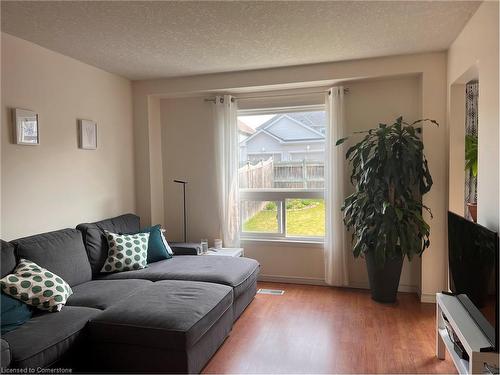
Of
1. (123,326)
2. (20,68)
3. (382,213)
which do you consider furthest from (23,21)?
(382,213)

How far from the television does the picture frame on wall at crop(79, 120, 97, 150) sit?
3.28 metres

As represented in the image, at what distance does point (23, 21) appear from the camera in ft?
8.16

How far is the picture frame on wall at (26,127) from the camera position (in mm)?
2747

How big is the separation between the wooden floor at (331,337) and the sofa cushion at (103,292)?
2.66 feet

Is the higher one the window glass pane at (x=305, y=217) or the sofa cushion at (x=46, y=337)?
the window glass pane at (x=305, y=217)

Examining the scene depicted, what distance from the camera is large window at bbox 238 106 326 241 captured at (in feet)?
13.3

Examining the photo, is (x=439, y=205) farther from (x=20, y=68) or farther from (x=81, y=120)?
(x=20, y=68)

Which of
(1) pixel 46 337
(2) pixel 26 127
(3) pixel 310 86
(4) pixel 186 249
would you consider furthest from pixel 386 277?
(2) pixel 26 127

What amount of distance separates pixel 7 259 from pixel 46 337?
764mm

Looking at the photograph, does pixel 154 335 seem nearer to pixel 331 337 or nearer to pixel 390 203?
pixel 331 337

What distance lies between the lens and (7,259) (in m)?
2.38

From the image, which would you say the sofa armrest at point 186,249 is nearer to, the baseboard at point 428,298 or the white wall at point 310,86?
the white wall at point 310,86

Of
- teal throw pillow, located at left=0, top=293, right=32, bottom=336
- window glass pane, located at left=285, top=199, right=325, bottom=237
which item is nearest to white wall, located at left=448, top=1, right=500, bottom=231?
window glass pane, located at left=285, top=199, right=325, bottom=237

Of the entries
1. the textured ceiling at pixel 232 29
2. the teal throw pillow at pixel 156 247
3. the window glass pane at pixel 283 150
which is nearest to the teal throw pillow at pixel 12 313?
the teal throw pillow at pixel 156 247
